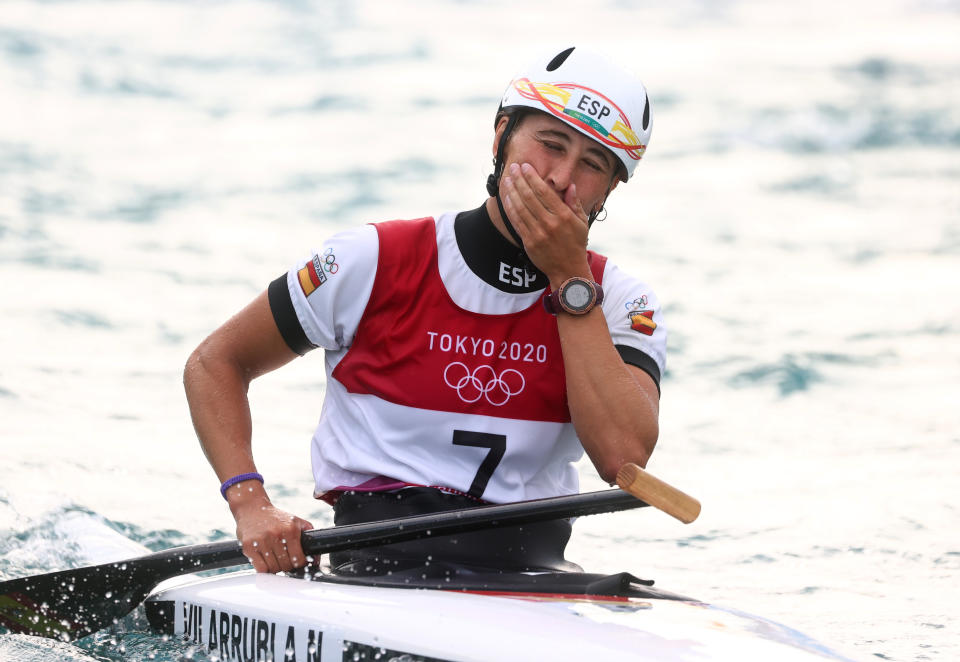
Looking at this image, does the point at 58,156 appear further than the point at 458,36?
No

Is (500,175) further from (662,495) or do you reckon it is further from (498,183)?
(662,495)

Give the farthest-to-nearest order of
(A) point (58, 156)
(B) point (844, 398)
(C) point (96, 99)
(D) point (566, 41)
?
(D) point (566, 41)
(C) point (96, 99)
(A) point (58, 156)
(B) point (844, 398)

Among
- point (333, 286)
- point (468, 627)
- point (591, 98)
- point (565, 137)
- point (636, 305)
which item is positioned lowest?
point (468, 627)

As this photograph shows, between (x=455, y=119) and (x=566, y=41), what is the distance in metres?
2.09

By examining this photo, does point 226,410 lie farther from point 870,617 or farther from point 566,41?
point 566,41

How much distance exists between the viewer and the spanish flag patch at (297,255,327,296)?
3391mm

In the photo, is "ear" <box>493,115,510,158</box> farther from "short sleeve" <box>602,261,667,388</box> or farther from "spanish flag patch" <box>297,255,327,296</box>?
"spanish flag patch" <box>297,255,327,296</box>

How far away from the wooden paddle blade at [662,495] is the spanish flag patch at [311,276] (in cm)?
101

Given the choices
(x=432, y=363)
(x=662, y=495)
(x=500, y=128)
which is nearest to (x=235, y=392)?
(x=432, y=363)

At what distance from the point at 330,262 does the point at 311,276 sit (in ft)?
0.21

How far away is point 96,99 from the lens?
15.9 m

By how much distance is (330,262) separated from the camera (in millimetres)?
3400

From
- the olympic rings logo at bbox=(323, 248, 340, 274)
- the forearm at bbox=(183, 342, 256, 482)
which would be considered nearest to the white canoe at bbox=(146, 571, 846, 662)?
the forearm at bbox=(183, 342, 256, 482)

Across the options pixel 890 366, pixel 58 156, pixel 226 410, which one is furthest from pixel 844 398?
pixel 58 156
